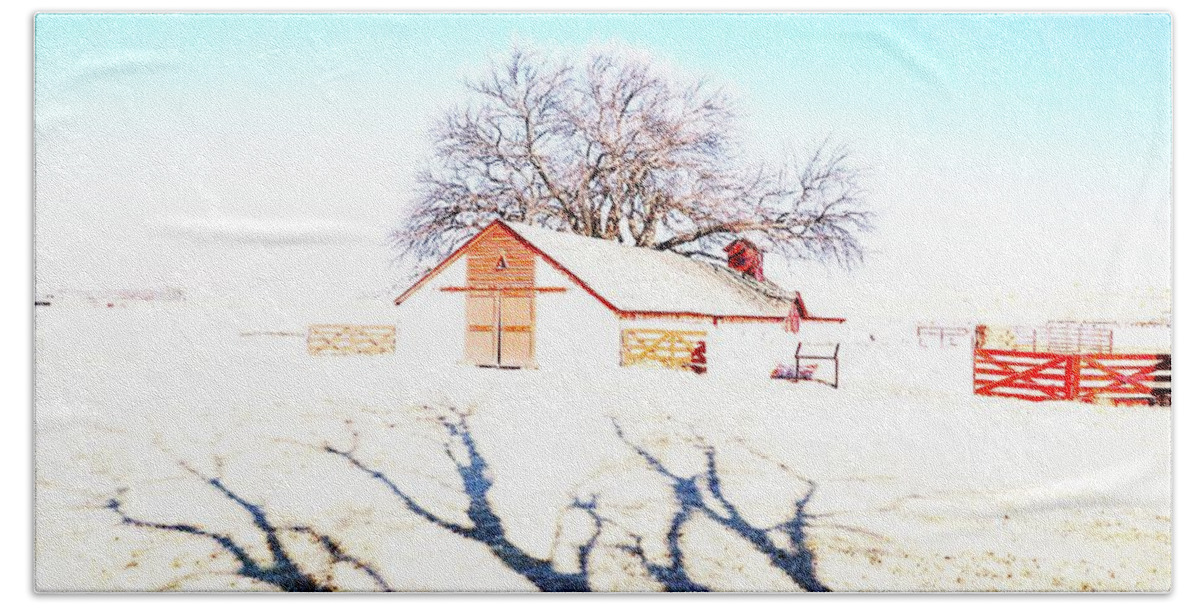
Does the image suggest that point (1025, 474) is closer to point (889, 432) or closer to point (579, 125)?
point (889, 432)

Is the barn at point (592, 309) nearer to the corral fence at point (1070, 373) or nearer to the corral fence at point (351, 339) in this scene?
the corral fence at point (351, 339)

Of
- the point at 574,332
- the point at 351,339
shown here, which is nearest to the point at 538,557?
the point at 574,332

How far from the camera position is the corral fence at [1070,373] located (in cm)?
332

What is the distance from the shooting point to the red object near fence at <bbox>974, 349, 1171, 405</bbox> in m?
3.32

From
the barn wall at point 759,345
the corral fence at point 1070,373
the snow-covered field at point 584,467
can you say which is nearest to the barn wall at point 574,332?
the snow-covered field at point 584,467

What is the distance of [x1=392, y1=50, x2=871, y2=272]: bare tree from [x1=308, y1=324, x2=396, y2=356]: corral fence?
16.3 inches

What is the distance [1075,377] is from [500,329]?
2790mm

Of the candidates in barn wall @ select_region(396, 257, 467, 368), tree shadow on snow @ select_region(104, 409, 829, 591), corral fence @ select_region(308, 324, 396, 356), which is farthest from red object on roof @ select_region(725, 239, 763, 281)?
corral fence @ select_region(308, 324, 396, 356)

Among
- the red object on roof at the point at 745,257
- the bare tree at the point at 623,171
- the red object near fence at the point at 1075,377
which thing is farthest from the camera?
the red object on roof at the point at 745,257

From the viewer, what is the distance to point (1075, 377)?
11.3 ft

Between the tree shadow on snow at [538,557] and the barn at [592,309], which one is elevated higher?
the barn at [592,309]

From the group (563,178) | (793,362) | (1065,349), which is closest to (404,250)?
(563,178)

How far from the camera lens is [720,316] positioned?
11.8 feet

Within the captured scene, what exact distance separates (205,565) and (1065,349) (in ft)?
13.7
